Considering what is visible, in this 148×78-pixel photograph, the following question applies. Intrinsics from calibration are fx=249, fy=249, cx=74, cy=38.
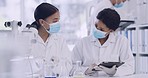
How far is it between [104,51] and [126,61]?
21 centimetres

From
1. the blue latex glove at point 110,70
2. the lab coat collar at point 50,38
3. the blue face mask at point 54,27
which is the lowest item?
the blue latex glove at point 110,70

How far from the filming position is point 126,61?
81.4 inches

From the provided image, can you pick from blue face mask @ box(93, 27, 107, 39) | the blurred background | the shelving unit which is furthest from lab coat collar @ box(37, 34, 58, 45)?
the shelving unit

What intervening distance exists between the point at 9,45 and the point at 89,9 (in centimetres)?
230

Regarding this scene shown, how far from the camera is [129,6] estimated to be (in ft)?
10.4

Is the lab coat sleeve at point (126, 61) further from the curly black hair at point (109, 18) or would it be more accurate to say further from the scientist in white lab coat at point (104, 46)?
the curly black hair at point (109, 18)

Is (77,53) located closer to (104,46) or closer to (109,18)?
(104,46)

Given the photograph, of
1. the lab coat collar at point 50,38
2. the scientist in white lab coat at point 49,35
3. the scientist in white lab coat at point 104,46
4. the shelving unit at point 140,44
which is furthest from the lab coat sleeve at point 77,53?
the shelving unit at point 140,44

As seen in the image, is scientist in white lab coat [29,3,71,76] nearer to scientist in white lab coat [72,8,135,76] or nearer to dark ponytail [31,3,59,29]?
dark ponytail [31,3,59,29]

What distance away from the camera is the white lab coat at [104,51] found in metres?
2.12

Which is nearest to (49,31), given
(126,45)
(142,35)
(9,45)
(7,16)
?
(126,45)

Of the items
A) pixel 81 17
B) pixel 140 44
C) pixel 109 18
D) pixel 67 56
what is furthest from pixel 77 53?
pixel 81 17

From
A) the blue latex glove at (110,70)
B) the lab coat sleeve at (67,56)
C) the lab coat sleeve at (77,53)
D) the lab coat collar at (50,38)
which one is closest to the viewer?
the blue latex glove at (110,70)

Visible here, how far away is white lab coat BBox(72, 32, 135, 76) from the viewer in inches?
83.6
